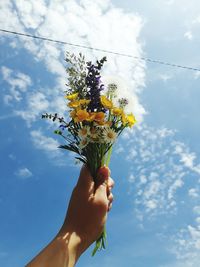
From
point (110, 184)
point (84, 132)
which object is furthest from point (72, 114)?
point (110, 184)

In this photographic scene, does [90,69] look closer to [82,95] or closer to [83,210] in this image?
[82,95]

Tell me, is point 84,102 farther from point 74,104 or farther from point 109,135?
point 109,135

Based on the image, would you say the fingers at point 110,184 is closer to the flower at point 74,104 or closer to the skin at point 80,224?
the skin at point 80,224

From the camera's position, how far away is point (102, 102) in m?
2.27

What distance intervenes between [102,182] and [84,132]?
2.02 ft

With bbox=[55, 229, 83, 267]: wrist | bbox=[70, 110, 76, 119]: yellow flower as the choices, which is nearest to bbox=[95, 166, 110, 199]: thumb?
bbox=[55, 229, 83, 267]: wrist

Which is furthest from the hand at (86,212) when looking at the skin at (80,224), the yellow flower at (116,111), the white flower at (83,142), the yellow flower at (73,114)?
the yellow flower at (116,111)

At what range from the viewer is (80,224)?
1384mm

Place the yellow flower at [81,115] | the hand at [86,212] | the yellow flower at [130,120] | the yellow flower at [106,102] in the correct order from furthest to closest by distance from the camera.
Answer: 1. the yellow flower at [130,120]
2. the yellow flower at [106,102]
3. the yellow flower at [81,115]
4. the hand at [86,212]

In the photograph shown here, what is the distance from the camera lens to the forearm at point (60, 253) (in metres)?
1.21

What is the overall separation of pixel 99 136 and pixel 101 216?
817mm

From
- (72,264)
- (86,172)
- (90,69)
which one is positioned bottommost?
(72,264)

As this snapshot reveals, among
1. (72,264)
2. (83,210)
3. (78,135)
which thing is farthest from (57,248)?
(78,135)

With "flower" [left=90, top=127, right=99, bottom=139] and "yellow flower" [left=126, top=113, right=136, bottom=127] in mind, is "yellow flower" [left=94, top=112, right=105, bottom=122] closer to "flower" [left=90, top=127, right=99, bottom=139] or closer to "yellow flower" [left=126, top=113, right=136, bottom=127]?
"flower" [left=90, top=127, right=99, bottom=139]
